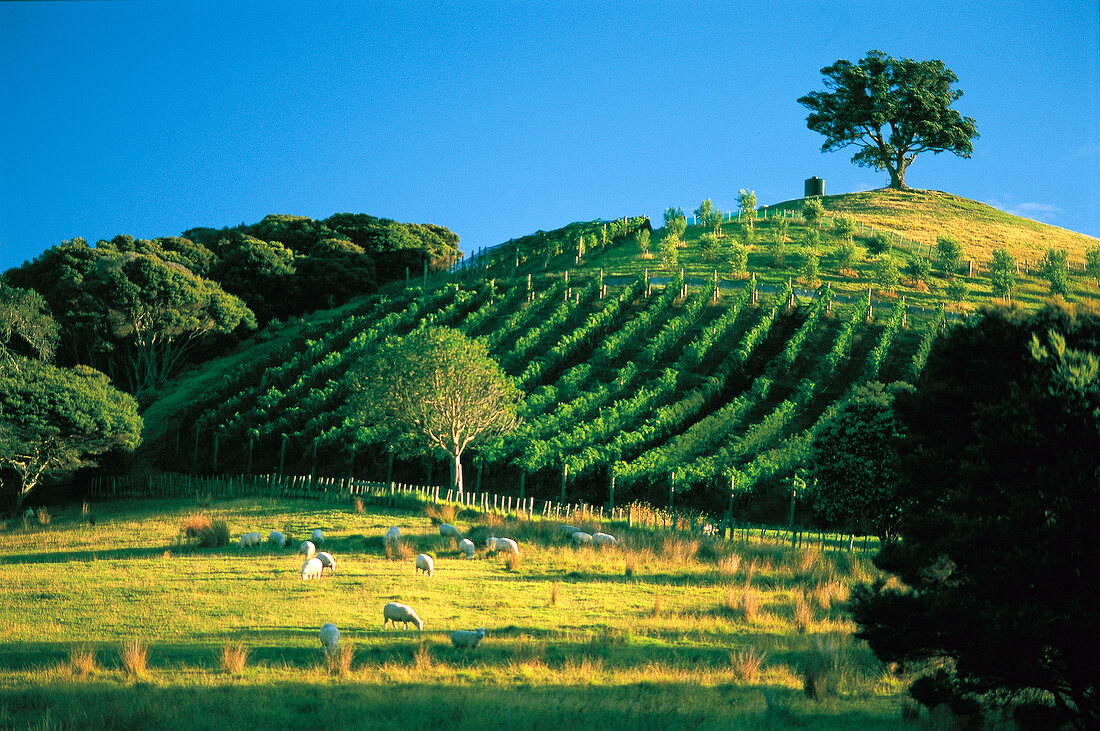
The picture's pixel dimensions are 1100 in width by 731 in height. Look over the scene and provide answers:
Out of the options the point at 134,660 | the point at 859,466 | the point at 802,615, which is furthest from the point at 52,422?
the point at 802,615

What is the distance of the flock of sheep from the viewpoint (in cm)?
1095

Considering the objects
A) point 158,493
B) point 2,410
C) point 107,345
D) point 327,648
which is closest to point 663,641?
point 327,648

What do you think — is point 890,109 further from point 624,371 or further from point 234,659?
point 234,659

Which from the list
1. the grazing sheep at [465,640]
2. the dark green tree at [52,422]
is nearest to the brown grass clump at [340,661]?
the grazing sheep at [465,640]

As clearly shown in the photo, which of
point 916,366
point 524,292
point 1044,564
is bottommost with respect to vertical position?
point 1044,564

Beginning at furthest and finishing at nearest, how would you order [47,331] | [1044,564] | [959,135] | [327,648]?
[959,135] → [47,331] → [327,648] → [1044,564]

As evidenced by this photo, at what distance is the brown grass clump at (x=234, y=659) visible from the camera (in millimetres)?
9406

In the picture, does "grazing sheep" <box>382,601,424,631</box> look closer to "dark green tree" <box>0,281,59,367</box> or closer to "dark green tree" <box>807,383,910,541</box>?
"dark green tree" <box>807,383,910,541</box>

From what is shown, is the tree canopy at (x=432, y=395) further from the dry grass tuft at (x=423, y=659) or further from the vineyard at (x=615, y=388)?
the dry grass tuft at (x=423, y=659)

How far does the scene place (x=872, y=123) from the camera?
3140 inches

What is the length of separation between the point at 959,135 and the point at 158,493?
7990 centimetres

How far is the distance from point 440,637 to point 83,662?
463 cm

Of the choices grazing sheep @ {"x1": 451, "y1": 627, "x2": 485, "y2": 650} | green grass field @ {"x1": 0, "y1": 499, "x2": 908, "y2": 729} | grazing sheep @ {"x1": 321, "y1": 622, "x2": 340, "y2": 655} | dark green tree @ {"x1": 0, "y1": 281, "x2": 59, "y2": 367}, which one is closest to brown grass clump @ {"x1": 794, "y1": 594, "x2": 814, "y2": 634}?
green grass field @ {"x1": 0, "y1": 499, "x2": 908, "y2": 729}

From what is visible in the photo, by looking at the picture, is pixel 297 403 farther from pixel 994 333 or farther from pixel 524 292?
pixel 994 333
